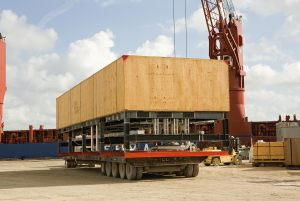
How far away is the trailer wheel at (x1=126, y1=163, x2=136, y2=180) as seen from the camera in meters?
14.8

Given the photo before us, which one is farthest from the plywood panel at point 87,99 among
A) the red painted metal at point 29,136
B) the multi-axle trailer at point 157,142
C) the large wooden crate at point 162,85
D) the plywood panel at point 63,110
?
the red painted metal at point 29,136

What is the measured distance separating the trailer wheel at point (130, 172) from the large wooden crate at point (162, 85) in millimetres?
1920

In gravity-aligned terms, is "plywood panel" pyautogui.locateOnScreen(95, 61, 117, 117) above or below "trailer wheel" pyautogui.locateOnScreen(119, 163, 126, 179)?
above

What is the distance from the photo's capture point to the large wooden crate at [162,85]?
46.6ft

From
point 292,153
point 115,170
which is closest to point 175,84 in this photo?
point 115,170

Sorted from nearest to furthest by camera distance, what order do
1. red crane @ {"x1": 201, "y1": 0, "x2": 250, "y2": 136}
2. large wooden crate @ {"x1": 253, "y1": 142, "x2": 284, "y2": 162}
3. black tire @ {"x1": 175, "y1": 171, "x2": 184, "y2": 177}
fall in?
black tire @ {"x1": 175, "y1": 171, "x2": 184, "y2": 177} → large wooden crate @ {"x1": 253, "y1": 142, "x2": 284, "y2": 162} → red crane @ {"x1": 201, "y1": 0, "x2": 250, "y2": 136}

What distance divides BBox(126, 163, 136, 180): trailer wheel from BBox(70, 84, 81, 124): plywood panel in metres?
5.23

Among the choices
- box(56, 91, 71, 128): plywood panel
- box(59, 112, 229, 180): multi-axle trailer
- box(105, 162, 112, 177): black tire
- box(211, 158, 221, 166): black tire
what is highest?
box(56, 91, 71, 128): plywood panel

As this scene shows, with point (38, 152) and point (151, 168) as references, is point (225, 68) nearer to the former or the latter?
point (151, 168)

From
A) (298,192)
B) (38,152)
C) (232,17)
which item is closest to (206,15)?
(232,17)

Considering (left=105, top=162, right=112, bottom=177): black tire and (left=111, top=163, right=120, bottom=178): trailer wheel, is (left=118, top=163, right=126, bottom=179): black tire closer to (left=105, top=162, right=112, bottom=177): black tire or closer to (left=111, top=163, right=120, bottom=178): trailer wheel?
(left=111, top=163, right=120, bottom=178): trailer wheel

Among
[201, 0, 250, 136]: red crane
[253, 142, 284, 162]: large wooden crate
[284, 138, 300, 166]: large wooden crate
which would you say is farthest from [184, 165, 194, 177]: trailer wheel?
[201, 0, 250, 136]: red crane

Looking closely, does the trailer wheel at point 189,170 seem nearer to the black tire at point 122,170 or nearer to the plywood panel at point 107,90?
the black tire at point 122,170

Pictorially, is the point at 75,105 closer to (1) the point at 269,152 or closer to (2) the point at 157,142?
(2) the point at 157,142
